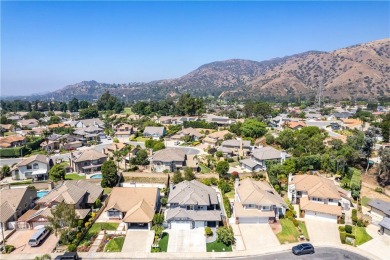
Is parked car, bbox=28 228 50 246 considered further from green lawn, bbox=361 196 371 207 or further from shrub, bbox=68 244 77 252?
green lawn, bbox=361 196 371 207

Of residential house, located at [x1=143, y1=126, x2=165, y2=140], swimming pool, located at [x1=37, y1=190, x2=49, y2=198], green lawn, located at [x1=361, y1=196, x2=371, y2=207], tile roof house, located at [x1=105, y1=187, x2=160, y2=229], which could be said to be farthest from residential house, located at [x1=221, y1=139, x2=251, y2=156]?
swimming pool, located at [x1=37, y1=190, x2=49, y2=198]

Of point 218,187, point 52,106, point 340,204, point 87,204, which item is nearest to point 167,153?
point 218,187

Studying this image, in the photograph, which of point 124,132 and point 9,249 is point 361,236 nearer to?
point 9,249

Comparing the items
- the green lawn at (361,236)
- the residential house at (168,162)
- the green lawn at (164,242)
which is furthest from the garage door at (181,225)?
the residential house at (168,162)

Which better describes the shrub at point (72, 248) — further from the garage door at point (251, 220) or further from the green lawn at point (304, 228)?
the green lawn at point (304, 228)

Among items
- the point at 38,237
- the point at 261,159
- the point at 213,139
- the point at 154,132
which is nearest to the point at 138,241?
the point at 38,237

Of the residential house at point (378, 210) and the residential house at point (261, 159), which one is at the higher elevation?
the residential house at point (261, 159)
